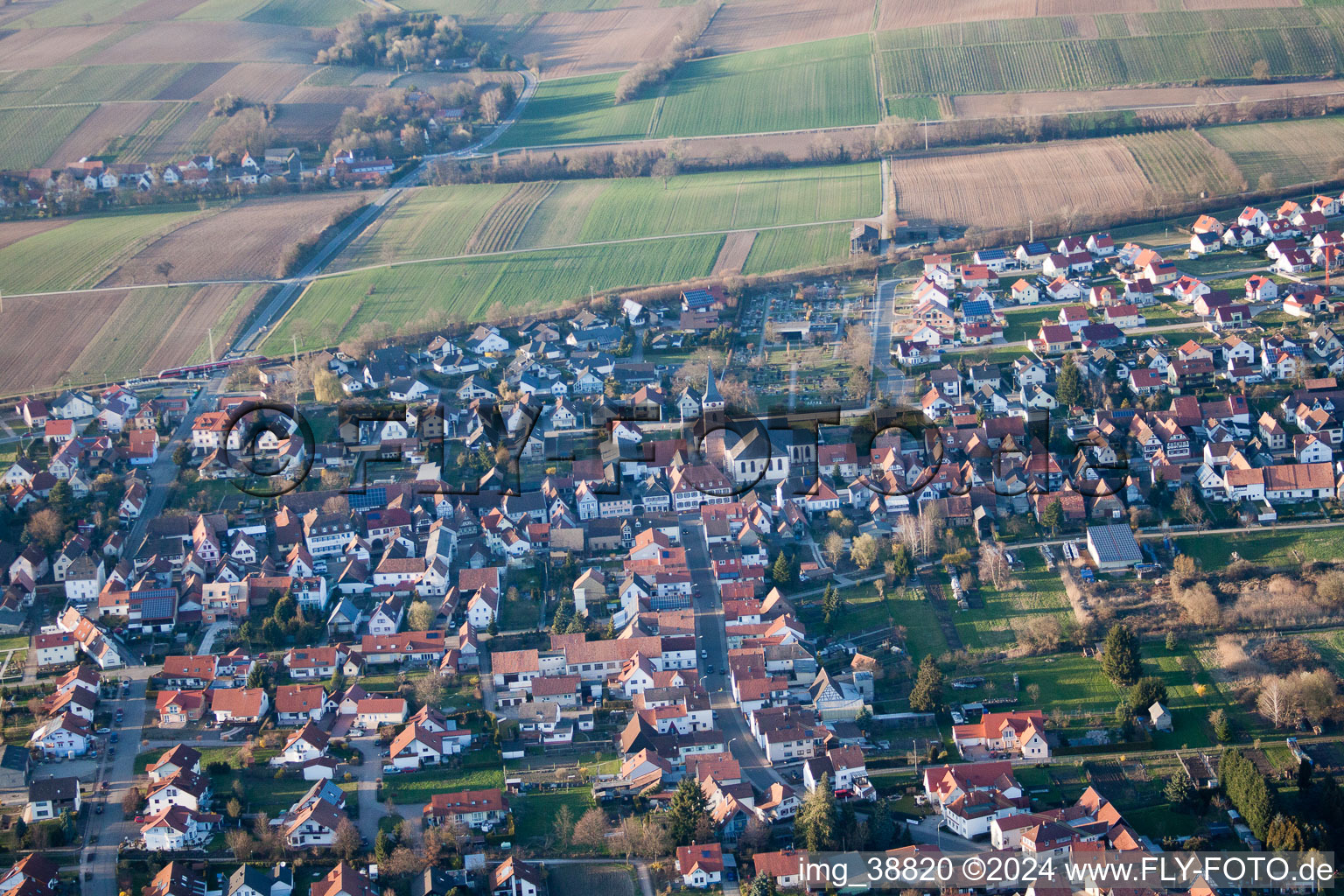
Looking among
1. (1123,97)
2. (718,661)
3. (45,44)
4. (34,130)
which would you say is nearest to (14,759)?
(718,661)

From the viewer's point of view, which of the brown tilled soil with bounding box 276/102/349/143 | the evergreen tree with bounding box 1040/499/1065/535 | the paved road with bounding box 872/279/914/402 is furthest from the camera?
the brown tilled soil with bounding box 276/102/349/143

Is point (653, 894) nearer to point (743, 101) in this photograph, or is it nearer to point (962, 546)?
point (962, 546)

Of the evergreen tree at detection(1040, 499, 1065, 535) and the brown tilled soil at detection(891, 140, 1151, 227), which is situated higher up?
the evergreen tree at detection(1040, 499, 1065, 535)

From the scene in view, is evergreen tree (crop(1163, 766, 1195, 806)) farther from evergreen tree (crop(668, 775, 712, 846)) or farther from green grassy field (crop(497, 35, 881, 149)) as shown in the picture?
green grassy field (crop(497, 35, 881, 149))

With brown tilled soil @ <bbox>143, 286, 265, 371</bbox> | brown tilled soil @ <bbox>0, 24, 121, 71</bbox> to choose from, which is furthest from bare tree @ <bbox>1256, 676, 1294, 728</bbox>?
brown tilled soil @ <bbox>0, 24, 121, 71</bbox>

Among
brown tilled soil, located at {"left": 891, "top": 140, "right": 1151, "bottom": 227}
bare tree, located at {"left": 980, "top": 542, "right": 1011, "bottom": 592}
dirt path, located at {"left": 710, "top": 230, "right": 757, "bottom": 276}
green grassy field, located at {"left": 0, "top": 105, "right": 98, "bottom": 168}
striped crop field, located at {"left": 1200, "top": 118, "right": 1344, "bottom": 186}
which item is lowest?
striped crop field, located at {"left": 1200, "top": 118, "right": 1344, "bottom": 186}

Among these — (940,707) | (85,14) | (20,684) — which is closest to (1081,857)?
(940,707)

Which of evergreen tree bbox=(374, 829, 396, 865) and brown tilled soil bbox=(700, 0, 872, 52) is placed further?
brown tilled soil bbox=(700, 0, 872, 52)

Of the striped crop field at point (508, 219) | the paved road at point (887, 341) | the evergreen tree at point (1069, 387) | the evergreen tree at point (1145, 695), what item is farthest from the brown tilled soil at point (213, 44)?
the evergreen tree at point (1145, 695)

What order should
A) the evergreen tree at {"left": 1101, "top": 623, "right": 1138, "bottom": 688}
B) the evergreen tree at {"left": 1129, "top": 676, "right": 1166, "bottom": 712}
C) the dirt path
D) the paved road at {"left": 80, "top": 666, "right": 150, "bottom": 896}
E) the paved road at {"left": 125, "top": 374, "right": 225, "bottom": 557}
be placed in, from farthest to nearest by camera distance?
1. the dirt path
2. the paved road at {"left": 125, "top": 374, "right": 225, "bottom": 557}
3. the evergreen tree at {"left": 1101, "top": 623, "right": 1138, "bottom": 688}
4. the evergreen tree at {"left": 1129, "top": 676, "right": 1166, "bottom": 712}
5. the paved road at {"left": 80, "top": 666, "right": 150, "bottom": 896}
